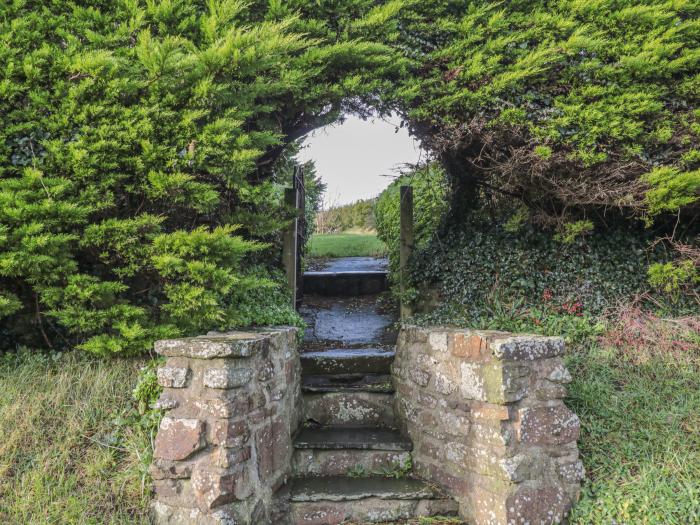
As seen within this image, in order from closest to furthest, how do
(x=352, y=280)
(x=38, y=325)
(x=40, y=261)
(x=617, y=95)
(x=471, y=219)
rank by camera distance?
1. (x=40, y=261)
2. (x=38, y=325)
3. (x=617, y=95)
4. (x=471, y=219)
5. (x=352, y=280)

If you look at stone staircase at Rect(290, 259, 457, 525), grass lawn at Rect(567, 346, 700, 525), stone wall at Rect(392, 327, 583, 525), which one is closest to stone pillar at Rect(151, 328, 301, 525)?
stone staircase at Rect(290, 259, 457, 525)

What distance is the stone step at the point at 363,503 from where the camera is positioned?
3.15 metres

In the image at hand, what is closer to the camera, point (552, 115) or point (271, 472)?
point (271, 472)

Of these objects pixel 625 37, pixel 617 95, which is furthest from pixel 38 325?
pixel 625 37

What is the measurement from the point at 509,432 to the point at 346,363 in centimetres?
176

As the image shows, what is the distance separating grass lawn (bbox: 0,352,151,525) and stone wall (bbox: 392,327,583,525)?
6.74 ft

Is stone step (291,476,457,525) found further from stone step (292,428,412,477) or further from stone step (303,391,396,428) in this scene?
stone step (303,391,396,428)

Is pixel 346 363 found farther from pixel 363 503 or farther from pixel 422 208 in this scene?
pixel 422 208

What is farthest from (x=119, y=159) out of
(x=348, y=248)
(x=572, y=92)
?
(x=348, y=248)

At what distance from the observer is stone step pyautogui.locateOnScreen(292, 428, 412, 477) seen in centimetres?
351

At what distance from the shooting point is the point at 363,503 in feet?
10.5

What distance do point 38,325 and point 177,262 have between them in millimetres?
1487

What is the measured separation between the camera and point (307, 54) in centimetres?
389

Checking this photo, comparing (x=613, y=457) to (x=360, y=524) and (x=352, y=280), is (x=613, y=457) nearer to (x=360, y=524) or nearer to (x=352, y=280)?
(x=360, y=524)
